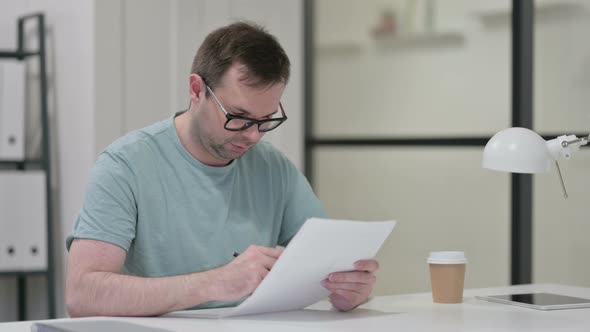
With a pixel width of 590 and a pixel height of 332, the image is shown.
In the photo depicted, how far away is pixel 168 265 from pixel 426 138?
5.06ft

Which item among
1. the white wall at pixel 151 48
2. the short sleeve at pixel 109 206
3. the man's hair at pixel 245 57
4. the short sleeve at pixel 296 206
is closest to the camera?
the short sleeve at pixel 109 206

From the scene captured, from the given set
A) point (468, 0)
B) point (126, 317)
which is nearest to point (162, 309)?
point (126, 317)

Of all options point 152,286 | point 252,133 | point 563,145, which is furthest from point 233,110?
point 563,145

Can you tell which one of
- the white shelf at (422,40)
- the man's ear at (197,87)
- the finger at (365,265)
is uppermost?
the white shelf at (422,40)

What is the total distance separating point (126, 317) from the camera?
5.81 feet

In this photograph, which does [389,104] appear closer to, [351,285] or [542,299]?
[542,299]

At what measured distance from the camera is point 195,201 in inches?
81.6

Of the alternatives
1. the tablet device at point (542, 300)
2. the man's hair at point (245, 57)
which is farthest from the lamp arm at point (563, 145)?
the man's hair at point (245, 57)

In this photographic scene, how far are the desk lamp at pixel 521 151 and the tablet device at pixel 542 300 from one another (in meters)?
0.29

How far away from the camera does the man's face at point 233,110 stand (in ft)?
6.57

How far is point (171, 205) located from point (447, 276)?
24.4 inches

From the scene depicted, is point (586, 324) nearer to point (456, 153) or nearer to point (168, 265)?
point (168, 265)

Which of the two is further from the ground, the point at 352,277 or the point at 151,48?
the point at 151,48

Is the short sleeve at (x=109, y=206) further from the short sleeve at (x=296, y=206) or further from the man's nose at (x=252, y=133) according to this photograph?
the short sleeve at (x=296, y=206)
